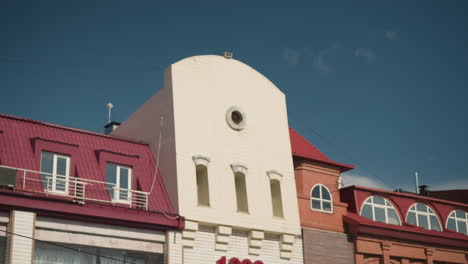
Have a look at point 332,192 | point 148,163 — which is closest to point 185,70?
point 148,163

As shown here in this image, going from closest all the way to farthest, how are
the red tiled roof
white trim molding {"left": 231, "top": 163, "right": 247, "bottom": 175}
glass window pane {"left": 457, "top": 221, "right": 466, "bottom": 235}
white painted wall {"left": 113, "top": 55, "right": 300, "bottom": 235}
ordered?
white painted wall {"left": 113, "top": 55, "right": 300, "bottom": 235}
white trim molding {"left": 231, "top": 163, "right": 247, "bottom": 175}
the red tiled roof
glass window pane {"left": 457, "top": 221, "right": 466, "bottom": 235}

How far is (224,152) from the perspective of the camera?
3628cm

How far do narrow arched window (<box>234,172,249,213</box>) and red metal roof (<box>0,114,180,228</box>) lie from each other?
4525mm

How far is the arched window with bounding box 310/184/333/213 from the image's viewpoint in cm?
3981

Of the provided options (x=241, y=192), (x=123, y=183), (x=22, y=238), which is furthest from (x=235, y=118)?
(x=22, y=238)

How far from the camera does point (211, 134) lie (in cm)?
3622

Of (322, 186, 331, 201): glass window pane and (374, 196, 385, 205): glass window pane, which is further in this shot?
(374, 196, 385, 205): glass window pane

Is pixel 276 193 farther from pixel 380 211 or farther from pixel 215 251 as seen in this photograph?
pixel 380 211

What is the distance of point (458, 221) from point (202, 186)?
68.0ft

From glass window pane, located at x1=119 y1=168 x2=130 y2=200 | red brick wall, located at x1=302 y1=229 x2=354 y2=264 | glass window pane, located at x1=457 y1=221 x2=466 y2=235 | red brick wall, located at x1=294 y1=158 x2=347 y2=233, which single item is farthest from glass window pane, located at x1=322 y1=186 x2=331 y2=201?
glass window pane, located at x1=119 y1=168 x2=130 y2=200

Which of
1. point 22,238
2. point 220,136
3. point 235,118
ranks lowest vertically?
point 22,238

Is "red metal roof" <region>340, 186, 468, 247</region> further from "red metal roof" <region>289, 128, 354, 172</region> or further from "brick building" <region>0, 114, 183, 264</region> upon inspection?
"brick building" <region>0, 114, 183, 264</region>

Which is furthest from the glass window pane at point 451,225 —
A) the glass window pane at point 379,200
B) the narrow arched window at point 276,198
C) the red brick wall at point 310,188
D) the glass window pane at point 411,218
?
the narrow arched window at point 276,198

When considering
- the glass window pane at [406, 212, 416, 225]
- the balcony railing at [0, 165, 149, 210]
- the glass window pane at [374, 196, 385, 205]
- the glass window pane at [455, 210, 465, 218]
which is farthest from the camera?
the glass window pane at [455, 210, 465, 218]
